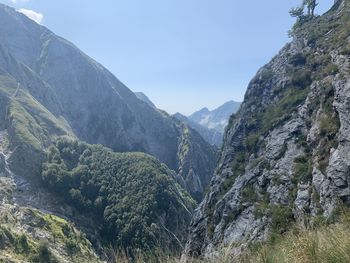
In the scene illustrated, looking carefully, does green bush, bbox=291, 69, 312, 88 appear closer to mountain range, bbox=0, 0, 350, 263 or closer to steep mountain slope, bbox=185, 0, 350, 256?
steep mountain slope, bbox=185, 0, 350, 256

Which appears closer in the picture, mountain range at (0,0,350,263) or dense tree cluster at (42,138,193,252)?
mountain range at (0,0,350,263)

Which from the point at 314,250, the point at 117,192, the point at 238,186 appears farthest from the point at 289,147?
the point at 117,192

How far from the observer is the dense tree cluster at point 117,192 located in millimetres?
160375

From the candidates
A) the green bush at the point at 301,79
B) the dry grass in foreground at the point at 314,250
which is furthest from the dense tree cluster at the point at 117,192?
the dry grass in foreground at the point at 314,250

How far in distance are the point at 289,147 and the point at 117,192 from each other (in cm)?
12497

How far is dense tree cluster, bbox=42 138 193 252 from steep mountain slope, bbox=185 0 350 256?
243ft

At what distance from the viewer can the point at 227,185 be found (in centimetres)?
8125

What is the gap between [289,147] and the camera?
67.6 m

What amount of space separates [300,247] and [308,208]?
151 ft

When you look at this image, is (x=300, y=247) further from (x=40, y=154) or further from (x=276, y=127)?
(x=40, y=154)

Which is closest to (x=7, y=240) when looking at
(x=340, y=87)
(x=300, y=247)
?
(x=340, y=87)

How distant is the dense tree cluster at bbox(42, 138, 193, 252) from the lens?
160375mm

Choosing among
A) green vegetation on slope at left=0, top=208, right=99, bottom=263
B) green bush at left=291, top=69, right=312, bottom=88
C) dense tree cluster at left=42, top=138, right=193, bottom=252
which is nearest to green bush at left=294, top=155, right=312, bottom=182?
green bush at left=291, top=69, right=312, bottom=88

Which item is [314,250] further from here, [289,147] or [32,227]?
[32,227]
